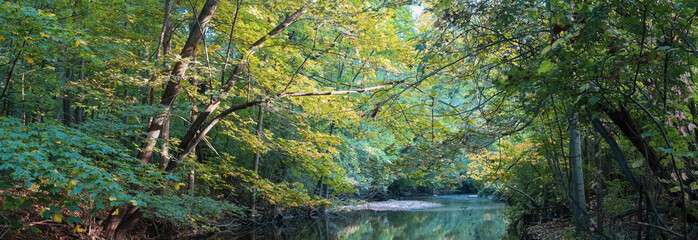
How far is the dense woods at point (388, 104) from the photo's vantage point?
3234 mm

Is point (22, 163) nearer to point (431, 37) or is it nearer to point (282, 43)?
point (282, 43)

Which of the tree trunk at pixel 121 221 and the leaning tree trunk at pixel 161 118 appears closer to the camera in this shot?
the leaning tree trunk at pixel 161 118

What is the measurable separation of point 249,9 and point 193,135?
2543 millimetres

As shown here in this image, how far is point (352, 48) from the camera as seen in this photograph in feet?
25.5

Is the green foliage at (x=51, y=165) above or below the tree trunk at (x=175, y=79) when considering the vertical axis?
below

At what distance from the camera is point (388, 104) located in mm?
5984

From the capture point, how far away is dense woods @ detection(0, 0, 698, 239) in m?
3.23

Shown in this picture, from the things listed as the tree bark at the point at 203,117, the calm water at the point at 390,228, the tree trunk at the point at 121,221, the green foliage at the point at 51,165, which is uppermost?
the tree bark at the point at 203,117

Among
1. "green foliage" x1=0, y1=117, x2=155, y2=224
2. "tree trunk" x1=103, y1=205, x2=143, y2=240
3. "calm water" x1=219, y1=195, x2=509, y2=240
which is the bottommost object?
"calm water" x1=219, y1=195, x2=509, y2=240

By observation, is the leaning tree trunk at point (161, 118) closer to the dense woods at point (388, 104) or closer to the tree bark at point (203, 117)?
the dense woods at point (388, 104)

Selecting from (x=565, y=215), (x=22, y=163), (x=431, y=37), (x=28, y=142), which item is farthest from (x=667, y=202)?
(x=28, y=142)

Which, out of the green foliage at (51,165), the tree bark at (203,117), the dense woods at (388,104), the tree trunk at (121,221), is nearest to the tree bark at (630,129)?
the dense woods at (388,104)

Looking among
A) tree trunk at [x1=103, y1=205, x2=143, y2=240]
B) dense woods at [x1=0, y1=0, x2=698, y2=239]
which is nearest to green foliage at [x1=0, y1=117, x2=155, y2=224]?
dense woods at [x1=0, y1=0, x2=698, y2=239]

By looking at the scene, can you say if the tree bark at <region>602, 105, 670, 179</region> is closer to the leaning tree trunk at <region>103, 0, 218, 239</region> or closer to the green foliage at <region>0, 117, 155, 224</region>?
the green foliage at <region>0, 117, 155, 224</region>
